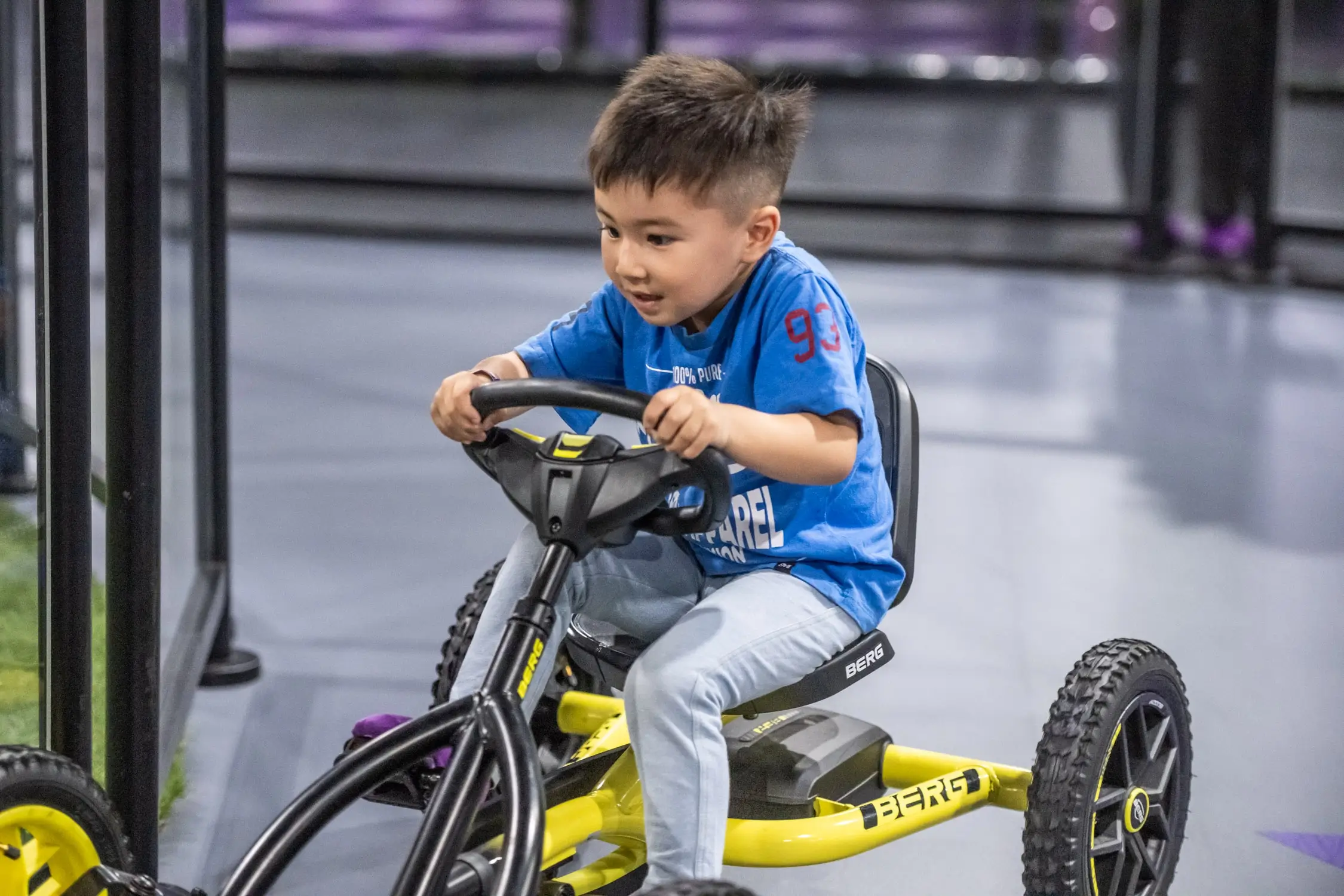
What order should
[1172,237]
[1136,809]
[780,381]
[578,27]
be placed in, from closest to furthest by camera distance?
[780,381]
[1136,809]
[1172,237]
[578,27]

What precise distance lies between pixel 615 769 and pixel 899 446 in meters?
0.49

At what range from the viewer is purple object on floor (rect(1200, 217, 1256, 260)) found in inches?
277

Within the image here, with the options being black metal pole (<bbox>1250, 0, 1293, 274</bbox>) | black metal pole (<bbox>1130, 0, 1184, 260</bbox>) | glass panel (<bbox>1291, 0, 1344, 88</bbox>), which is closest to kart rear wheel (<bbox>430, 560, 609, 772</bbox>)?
black metal pole (<bbox>1250, 0, 1293, 274</bbox>)

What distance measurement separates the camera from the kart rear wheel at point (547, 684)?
198 centimetres

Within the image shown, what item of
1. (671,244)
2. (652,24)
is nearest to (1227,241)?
(652,24)

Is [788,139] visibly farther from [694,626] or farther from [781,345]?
[694,626]

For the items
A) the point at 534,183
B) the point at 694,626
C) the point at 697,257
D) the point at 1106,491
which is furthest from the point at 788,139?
the point at 534,183

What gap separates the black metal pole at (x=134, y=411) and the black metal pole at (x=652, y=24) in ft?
19.9

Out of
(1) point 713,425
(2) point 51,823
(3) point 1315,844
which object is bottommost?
(3) point 1315,844

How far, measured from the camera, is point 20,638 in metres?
1.91

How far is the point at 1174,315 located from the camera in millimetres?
6055

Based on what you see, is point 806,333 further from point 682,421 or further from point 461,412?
point 461,412

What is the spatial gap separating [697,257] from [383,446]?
267 centimetres

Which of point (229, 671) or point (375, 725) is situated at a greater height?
point (375, 725)
